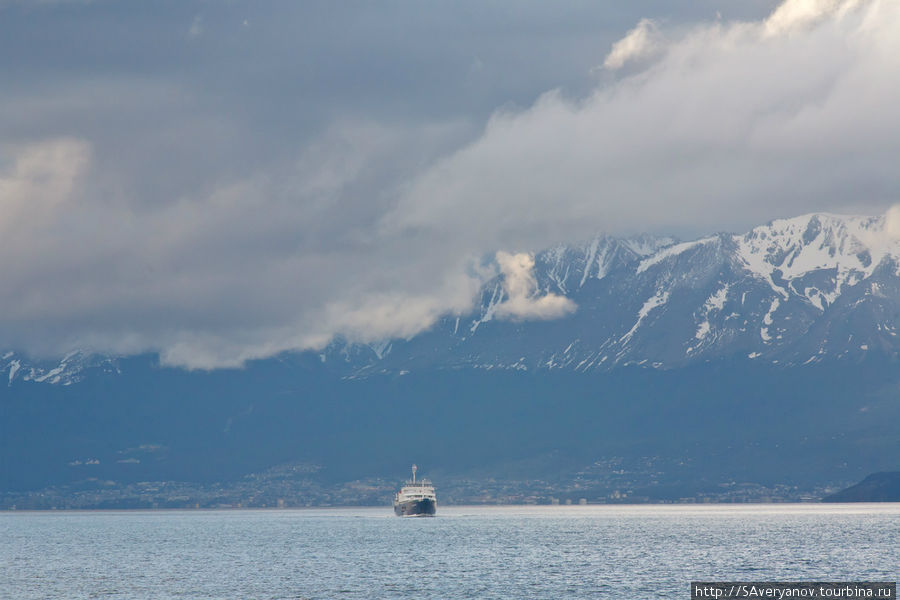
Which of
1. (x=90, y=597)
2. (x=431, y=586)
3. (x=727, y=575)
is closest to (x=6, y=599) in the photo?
(x=90, y=597)

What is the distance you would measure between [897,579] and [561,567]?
48057 millimetres

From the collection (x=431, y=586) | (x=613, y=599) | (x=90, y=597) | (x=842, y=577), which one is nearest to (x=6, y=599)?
(x=90, y=597)

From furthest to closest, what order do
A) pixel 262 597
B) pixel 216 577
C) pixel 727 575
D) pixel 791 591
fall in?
pixel 216 577, pixel 727 575, pixel 262 597, pixel 791 591

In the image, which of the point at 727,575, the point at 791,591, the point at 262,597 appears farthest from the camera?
the point at 727,575

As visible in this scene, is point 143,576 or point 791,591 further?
point 143,576

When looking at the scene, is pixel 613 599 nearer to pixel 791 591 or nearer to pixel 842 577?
pixel 791 591

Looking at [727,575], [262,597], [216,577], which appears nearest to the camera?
[262,597]

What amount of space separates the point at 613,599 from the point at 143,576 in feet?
229

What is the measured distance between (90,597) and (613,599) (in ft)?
191

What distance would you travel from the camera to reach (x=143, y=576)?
19388 cm

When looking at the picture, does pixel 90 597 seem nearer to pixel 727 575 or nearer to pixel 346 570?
pixel 346 570

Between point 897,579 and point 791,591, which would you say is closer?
point 791,591

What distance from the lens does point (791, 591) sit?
152 meters

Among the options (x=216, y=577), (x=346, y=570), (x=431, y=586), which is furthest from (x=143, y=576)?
(x=431, y=586)
